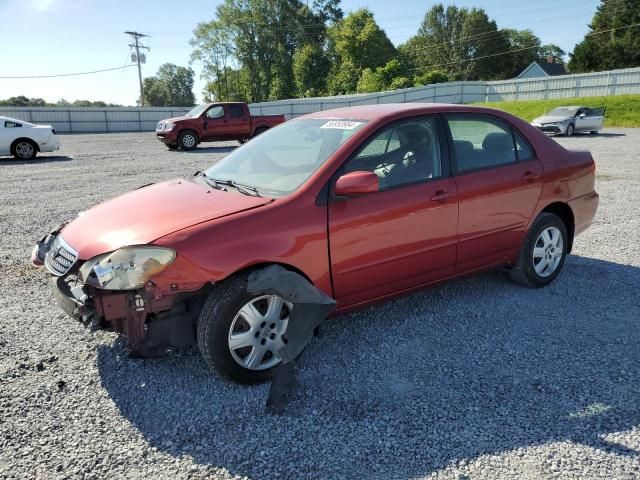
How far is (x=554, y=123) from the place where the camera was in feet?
73.5

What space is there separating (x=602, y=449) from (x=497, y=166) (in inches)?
94.5

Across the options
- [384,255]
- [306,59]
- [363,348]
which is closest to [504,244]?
[384,255]

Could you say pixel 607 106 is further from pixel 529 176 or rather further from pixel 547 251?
pixel 529 176

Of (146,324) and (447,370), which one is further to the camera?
(447,370)

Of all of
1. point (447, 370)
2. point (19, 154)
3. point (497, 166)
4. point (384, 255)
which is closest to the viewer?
point (447, 370)

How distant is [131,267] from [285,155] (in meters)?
1.56

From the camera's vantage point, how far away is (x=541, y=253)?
4652 millimetres

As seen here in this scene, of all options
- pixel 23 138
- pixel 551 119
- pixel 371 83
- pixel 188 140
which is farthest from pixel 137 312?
pixel 371 83

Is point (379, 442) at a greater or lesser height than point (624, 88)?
lesser

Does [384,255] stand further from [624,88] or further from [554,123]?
[624,88]

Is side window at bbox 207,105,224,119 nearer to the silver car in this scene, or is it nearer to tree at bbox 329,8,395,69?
the silver car

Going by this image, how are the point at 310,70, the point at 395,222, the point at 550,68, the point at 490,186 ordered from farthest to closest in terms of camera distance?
the point at 550,68
the point at 310,70
the point at 490,186
the point at 395,222

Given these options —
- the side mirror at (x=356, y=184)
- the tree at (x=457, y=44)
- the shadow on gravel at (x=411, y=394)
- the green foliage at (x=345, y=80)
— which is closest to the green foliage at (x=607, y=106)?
the green foliage at (x=345, y=80)

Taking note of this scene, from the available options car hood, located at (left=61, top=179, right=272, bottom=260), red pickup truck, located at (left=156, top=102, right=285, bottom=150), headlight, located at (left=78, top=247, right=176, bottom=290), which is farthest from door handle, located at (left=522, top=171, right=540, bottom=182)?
red pickup truck, located at (left=156, top=102, right=285, bottom=150)
